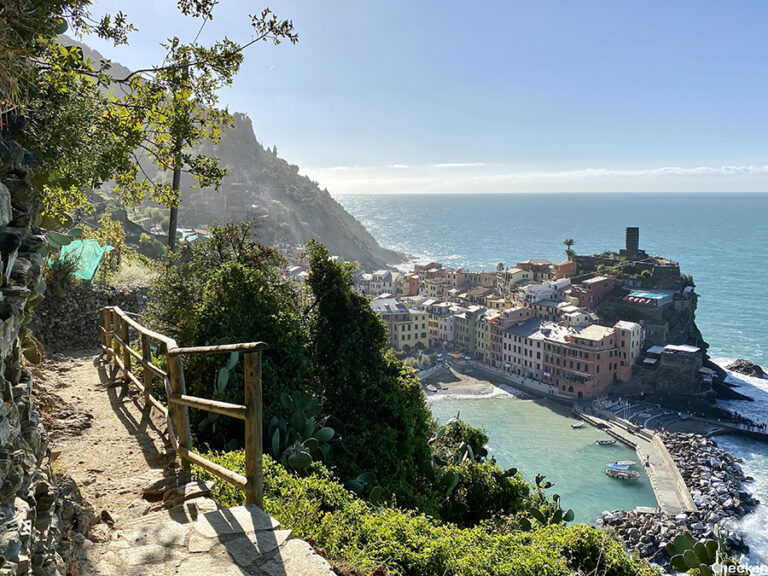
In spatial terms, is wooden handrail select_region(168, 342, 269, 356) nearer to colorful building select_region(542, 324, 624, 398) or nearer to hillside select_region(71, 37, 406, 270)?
colorful building select_region(542, 324, 624, 398)

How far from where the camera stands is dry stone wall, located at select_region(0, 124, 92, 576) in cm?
222

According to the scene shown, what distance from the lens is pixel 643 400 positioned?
4731 cm

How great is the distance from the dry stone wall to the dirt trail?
3.15ft

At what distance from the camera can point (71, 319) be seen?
9727 mm

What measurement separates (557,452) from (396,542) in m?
35.4

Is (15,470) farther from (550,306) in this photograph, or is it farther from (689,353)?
(550,306)

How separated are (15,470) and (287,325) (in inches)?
214

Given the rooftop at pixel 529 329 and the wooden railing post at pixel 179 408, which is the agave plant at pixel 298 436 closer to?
the wooden railing post at pixel 179 408

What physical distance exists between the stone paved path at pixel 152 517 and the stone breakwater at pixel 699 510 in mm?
21278

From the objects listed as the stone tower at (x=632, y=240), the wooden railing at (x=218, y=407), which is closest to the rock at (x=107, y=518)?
the wooden railing at (x=218, y=407)

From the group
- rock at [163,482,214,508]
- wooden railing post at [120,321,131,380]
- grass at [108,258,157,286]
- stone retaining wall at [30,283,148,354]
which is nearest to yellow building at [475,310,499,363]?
grass at [108,258,157,286]

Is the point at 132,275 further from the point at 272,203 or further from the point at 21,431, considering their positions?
the point at 272,203

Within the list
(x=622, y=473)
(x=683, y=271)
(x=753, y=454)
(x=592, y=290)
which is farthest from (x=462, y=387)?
(x=683, y=271)

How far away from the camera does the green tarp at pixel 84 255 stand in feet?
33.1
